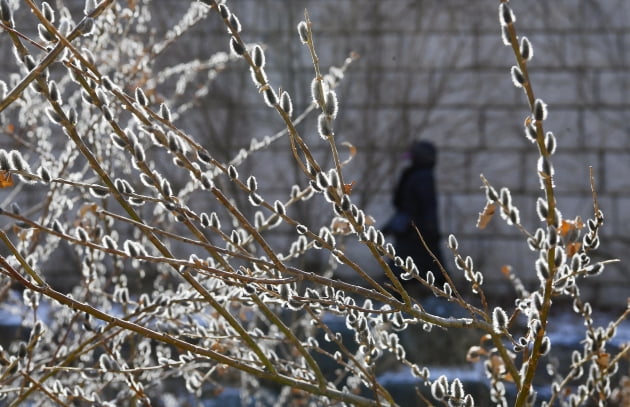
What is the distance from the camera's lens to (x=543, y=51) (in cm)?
800

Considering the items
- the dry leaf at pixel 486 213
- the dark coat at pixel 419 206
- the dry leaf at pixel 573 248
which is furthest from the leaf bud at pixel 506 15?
the dark coat at pixel 419 206

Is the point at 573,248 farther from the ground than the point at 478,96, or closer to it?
closer to it

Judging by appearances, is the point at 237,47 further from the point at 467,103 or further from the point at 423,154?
the point at 467,103

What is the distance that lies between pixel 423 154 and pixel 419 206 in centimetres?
38

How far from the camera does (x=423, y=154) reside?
269 inches

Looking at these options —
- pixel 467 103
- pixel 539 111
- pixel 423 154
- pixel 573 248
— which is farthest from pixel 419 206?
pixel 539 111

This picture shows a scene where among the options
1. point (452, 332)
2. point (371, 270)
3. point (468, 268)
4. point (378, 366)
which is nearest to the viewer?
point (468, 268)

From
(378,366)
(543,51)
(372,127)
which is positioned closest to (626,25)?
(543,51)

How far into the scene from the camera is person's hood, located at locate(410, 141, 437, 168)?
6.84m

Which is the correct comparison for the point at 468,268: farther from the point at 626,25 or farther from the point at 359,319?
the point at 626,25

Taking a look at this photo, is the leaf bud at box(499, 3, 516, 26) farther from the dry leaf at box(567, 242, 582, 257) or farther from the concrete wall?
the concrete wall

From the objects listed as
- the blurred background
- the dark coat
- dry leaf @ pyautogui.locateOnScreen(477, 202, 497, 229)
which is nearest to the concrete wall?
the blurred background

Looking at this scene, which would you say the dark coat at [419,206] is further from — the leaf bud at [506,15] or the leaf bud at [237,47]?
the leaf bud at [506,15]

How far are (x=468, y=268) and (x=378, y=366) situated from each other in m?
3.12
